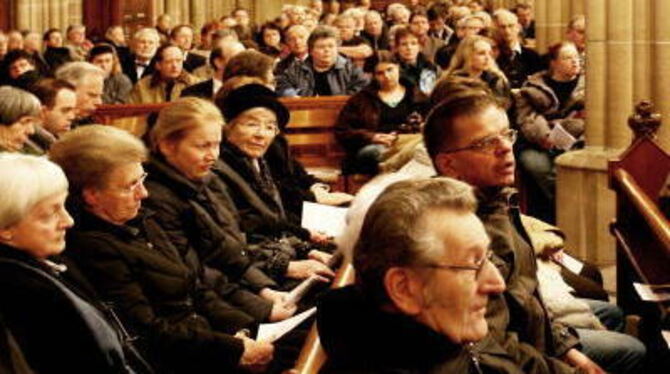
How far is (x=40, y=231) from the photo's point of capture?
3523 millimetres

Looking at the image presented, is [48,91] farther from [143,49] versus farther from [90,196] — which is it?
[143,49]

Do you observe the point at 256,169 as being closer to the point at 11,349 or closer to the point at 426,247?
the point at 11,349

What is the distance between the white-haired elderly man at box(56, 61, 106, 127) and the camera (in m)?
7.45

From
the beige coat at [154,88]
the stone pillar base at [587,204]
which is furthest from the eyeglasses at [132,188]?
the beige coat at [154,88]

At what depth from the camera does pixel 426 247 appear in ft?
9.29

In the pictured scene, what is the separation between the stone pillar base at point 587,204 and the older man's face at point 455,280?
5.29 meters

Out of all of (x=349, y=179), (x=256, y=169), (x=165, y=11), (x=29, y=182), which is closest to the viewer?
(x=29, y=182)

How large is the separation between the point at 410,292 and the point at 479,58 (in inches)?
262

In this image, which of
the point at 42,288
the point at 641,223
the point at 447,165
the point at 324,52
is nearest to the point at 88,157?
the point at 42,288

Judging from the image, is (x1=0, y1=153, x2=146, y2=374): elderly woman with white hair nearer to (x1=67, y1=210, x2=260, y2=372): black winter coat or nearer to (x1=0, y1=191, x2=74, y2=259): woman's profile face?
(x1=0, y1=191, x2=74, y2=259): woman's profile face

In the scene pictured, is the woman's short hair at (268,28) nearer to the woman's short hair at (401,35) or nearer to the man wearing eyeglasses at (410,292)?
the woman's short hair at (401,35)

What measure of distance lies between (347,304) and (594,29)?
597 cm

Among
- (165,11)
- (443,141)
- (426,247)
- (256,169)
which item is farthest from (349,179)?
(165,11)

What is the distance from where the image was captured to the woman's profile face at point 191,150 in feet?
16.2
